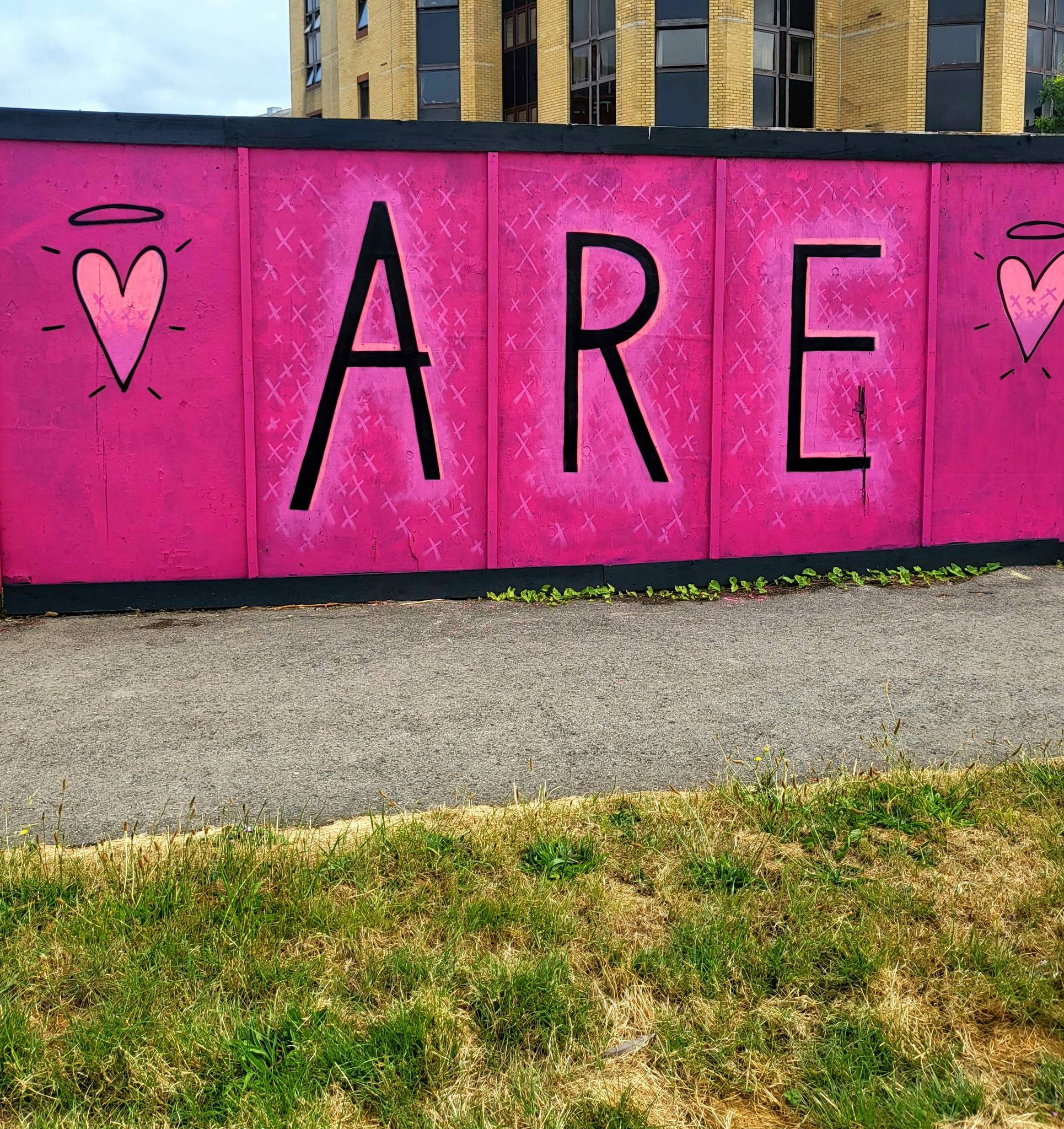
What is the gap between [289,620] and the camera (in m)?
6.85

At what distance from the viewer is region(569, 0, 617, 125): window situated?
28344mm

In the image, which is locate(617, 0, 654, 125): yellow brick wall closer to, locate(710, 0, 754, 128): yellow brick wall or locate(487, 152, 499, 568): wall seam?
locate(710, 0, 754, 128): yellow brick wall

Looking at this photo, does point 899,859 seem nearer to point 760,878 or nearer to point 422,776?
point 760,878

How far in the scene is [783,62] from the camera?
28.6m

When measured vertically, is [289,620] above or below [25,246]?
below

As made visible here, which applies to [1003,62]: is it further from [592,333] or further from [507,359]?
[507,359]

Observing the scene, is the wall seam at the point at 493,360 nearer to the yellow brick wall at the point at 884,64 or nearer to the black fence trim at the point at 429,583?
the black fence trim at the point at 429,583

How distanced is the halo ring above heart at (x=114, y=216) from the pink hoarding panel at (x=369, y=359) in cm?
61

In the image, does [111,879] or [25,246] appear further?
[25,246]

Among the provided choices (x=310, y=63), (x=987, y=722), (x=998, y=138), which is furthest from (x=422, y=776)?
(x=310, y=63)

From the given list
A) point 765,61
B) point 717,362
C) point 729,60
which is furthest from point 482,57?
point 717,362

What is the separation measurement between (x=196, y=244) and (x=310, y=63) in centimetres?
3542

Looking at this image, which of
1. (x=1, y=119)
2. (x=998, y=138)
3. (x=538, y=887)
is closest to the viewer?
(x=538, y=887)

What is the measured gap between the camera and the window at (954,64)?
27688 millimetres
